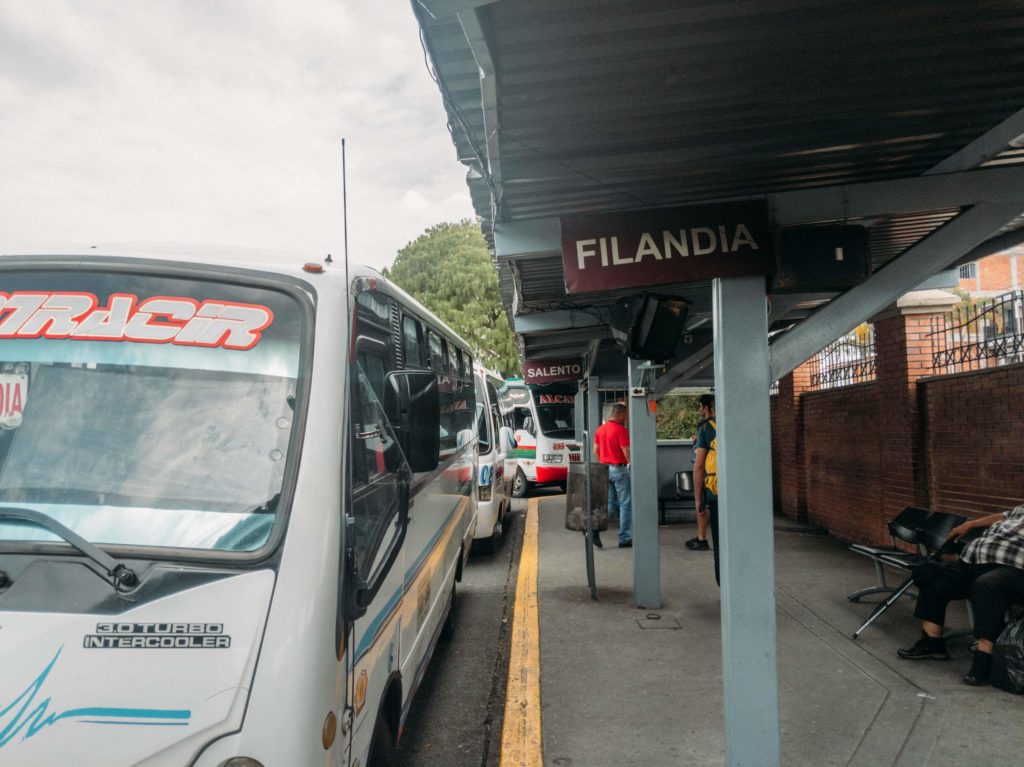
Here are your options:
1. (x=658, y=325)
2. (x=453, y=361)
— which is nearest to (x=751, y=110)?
(x=658, y=325)

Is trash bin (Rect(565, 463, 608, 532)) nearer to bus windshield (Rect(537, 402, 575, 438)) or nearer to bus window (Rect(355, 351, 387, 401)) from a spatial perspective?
bus window (Rect(355, 351, 387, 401))

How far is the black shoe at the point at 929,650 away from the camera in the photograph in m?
5.74

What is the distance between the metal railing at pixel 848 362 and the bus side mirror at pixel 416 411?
7415 millimetres

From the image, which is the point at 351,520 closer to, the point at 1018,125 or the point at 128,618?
the point at 128,618

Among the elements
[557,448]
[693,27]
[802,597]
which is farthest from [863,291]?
[557,448]

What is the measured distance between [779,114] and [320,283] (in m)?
2.13

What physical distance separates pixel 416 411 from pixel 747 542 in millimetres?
1828

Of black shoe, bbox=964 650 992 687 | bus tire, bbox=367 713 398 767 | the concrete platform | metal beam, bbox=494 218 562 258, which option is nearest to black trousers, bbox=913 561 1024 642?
black shoe, bbox=964 650 992 687

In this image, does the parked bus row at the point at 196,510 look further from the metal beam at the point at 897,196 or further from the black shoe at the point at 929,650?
the black shoe at the point at 929,650

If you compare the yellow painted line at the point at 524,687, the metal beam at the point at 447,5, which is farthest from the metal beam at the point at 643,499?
the metal beam at the point at 447,5

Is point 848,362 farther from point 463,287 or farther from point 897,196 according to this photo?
point 463,287

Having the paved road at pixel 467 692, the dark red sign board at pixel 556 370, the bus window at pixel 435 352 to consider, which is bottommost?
the paved road at pixel 467 692

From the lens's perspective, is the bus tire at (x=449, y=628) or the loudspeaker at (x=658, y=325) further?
the bus tire at (x=449, y=628)

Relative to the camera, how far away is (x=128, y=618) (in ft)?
7.65
